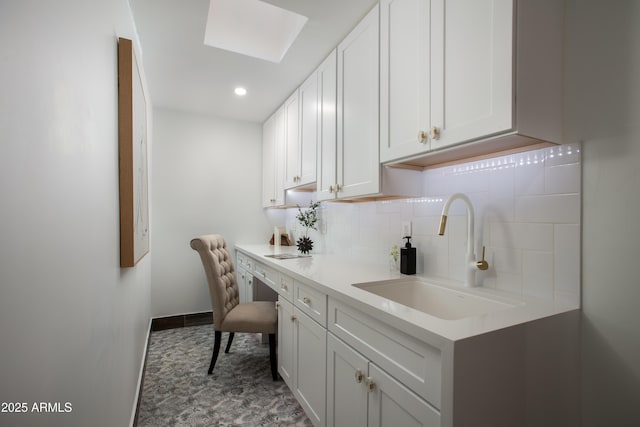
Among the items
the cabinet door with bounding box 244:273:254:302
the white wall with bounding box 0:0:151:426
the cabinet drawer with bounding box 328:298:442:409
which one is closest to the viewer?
the white wall with bounding box 0:0:151:426

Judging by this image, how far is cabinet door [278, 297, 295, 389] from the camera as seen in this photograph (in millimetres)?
1865

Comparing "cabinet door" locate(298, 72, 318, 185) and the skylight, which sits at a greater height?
the skylight


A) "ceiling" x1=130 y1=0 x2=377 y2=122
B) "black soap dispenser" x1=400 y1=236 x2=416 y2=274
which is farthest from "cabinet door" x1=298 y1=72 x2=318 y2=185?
"black soap dispenser" x1=400 y1=236 x2=416 y2=274

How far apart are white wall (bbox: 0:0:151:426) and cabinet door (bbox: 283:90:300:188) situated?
5.52ft

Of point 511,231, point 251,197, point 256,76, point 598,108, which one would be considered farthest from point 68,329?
point 251,197

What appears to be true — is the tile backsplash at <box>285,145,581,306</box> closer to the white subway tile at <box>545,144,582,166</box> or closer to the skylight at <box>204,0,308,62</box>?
the white subway tile at <box>545,144,582,166</box>

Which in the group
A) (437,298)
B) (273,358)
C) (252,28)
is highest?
(252,28)

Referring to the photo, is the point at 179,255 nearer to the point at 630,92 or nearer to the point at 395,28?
the point at 395,28

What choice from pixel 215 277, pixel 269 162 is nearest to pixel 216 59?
pixel 269 162

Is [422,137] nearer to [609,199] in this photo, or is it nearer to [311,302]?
[609,199]

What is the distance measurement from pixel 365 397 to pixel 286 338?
35.3 inches

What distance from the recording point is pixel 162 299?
3248mm

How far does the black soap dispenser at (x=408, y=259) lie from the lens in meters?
1.65

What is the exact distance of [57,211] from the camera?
2.12 feet
